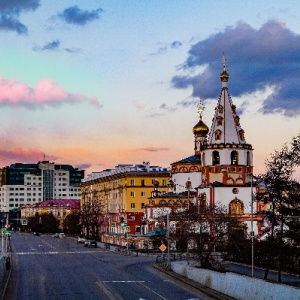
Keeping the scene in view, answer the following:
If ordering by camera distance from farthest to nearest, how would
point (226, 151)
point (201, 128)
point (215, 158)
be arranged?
1. point (201, 128)
2. point (215, 158)
3. point (226, 151)

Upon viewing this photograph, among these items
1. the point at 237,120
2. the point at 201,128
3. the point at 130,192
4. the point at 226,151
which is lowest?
the point at 130,192

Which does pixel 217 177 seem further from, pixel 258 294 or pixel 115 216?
pixel 258 294

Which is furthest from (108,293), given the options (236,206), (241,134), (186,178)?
(186,178)

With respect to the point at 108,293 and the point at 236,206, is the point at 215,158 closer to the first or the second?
the point at 236,206

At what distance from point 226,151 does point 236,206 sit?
7.41 metres

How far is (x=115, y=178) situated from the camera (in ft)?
510

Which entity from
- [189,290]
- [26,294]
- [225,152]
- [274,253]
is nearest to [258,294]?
[189,290]

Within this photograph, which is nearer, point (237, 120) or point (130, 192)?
point (237, 120)

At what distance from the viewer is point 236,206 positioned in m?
103

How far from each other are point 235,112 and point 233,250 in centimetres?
3608

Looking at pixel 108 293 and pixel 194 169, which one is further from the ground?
pixel 194 169

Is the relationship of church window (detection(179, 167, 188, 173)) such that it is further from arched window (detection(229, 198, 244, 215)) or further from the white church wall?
arched window (detection(229, 198, 244, 215))

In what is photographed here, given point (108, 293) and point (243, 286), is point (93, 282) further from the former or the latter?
point (243, 286)

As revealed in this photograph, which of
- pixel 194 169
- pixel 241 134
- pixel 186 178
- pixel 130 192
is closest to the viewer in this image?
pixel 241 134
